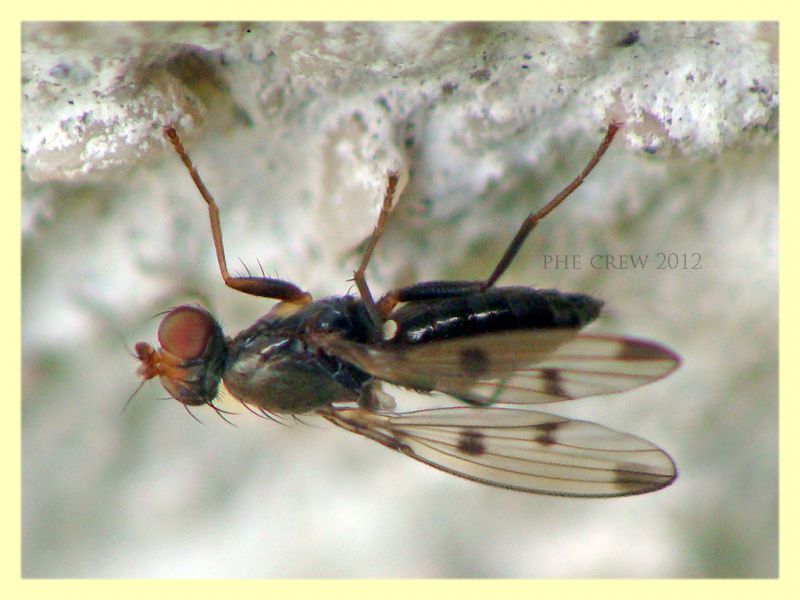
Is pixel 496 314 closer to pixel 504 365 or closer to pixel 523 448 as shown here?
pixel 504 365

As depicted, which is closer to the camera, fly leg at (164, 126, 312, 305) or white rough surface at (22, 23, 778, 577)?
white rough surface at (22, 23, 778, 577)

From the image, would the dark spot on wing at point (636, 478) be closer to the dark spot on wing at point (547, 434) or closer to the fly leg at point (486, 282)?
the dark spot on wing at point (547, 434)

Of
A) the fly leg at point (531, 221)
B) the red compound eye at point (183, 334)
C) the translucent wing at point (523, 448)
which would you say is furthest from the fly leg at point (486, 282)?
the red compound eye at point (183, 334)

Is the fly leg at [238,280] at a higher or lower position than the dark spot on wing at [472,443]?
higher

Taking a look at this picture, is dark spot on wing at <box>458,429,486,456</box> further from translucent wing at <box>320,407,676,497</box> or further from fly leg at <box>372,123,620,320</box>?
fly leg at <box>372,123,620,320</box>

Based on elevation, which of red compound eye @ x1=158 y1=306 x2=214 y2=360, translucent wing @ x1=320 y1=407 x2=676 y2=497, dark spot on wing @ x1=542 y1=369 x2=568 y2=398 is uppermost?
red compound eye @ x1=158 y1=306 x2=214 y2=360

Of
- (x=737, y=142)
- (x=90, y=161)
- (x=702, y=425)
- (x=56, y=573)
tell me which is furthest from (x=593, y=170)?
(x=56, y=573)

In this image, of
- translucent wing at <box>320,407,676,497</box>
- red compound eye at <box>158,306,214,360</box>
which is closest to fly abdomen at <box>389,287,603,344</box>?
translucent wing at <box>320,407,676,497</box>

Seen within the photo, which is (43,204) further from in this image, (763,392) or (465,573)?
(763,392)
